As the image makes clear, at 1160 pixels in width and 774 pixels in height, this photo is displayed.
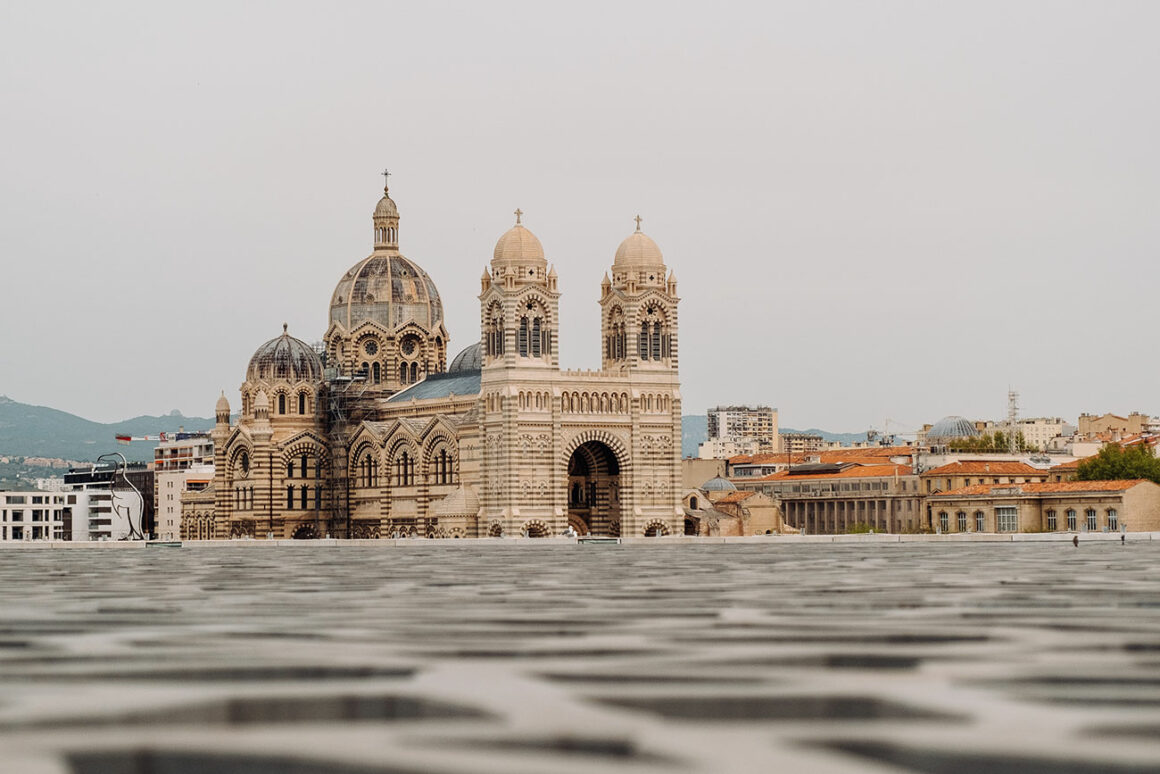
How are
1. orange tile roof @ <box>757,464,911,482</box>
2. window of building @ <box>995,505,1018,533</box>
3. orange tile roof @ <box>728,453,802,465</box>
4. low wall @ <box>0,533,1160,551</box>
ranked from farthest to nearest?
orange tile roof @ <box>728,453,802,465</box>
orange tile roof @ <box>757,464,911,482</box>
window of building @ <box>995,505,1018,533</box>
low wall @ <box>0,533,1160,551</box>

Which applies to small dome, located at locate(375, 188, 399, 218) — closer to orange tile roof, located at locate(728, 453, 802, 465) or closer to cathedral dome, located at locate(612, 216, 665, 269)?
cathedral dome, located at locate(612, 216, 665, 269)

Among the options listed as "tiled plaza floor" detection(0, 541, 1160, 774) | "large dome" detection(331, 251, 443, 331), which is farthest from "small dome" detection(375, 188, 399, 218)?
"tiled plaza floor" detection(0, 541, 1160, 774)

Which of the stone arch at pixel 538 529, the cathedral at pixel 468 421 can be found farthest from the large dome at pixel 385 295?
the stone arch at pixel 538 529

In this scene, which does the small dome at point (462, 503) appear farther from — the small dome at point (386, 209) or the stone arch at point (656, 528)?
the small dome at point (386, 209)

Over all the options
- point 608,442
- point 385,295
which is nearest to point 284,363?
point 385,295

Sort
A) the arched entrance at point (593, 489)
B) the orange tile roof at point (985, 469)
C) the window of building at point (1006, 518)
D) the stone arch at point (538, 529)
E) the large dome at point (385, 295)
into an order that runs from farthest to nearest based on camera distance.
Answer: the orange tile roof at point (985, 469), the large dome at point (385, 295), the window of building at point (1006, 518), the arched entrance at point (593, 489), the stone arch at point (538, 529)

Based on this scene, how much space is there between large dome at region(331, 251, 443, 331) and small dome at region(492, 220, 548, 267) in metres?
21.7

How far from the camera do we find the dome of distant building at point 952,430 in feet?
566

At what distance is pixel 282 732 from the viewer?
1655 cm

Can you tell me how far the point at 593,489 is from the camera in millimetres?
122188

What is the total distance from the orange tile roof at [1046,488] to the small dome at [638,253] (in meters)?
29.2

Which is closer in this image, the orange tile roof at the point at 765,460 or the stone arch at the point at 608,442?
the stone arch at the point at 608,442

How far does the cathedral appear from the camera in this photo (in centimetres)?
11575

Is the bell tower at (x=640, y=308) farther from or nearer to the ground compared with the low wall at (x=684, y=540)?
farther from the ground
